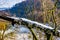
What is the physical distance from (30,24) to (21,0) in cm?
325

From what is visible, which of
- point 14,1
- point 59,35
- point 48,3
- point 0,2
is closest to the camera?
point 59,35

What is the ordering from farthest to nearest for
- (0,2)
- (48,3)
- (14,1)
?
(14,1), (0,2), (48,3)

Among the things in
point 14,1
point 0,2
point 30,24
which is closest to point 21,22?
point 30,24

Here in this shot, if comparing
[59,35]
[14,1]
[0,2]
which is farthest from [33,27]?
[14,1]

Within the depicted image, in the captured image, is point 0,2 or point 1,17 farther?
point 0,2

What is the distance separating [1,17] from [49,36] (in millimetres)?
278

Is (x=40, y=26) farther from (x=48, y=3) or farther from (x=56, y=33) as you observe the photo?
(x=48, y=3)

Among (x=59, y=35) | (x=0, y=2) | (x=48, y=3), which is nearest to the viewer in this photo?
(x=59, y=35)

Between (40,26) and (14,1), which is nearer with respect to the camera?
(40,26)

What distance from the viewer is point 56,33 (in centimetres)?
72

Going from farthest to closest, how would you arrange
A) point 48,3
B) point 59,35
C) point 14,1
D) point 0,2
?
1. point 14,1
2. point 0,2
3. point 48,3
4. point 59,35

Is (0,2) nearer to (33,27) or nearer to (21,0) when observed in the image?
(21,0)

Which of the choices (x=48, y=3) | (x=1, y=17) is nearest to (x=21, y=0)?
(x=48, y=3)

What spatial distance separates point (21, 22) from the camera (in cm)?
76
